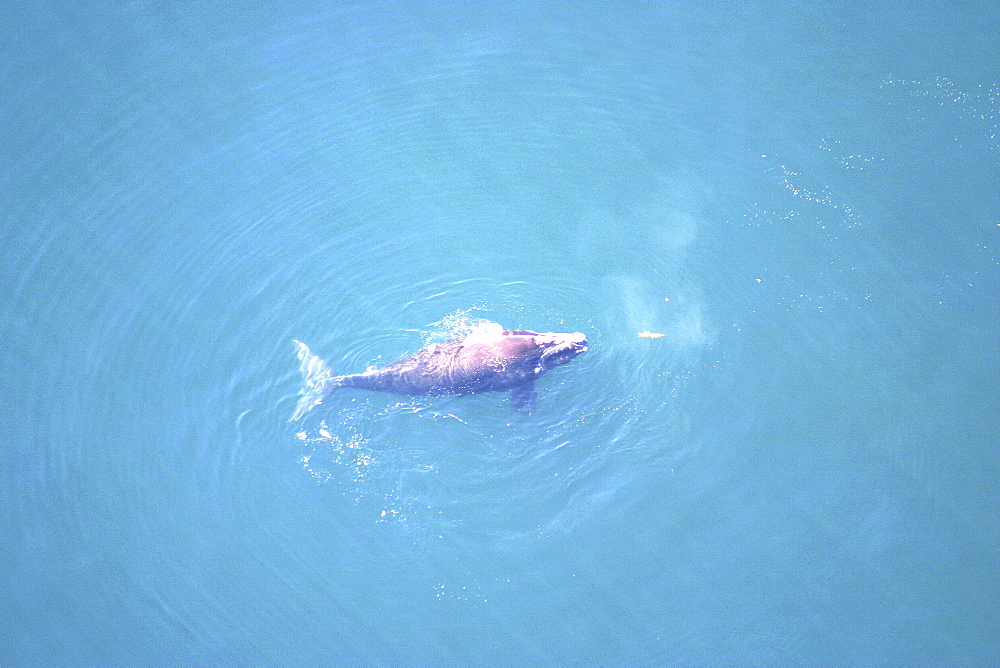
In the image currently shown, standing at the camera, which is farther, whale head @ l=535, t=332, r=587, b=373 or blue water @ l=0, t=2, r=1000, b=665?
whale head @ l=535, t=332, r=587, b=373

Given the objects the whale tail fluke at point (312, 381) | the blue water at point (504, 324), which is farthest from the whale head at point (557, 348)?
the whale tail fluke at point (312, 381)

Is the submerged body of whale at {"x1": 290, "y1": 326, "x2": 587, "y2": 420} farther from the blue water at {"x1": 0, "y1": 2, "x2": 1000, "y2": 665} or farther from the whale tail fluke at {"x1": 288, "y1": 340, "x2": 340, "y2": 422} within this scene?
the blue water at {"x1": 0, "y1": 2, "x2": 1000, "y2": 665}

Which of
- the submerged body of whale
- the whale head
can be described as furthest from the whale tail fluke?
the whale head

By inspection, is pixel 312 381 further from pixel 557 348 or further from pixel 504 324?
pixel 557 348

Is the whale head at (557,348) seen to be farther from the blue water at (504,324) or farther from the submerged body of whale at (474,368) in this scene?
the blue water at (504,324)

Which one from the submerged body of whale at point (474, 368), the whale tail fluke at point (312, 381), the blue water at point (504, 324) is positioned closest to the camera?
the blue water at point (504, 324)

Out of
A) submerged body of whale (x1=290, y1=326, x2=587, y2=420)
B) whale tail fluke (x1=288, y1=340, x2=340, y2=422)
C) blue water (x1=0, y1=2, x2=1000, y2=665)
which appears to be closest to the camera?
blue water (x1=0, y1=2, x2=1000, y2=665)

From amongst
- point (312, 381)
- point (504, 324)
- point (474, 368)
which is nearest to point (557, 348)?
point (504, 324)
